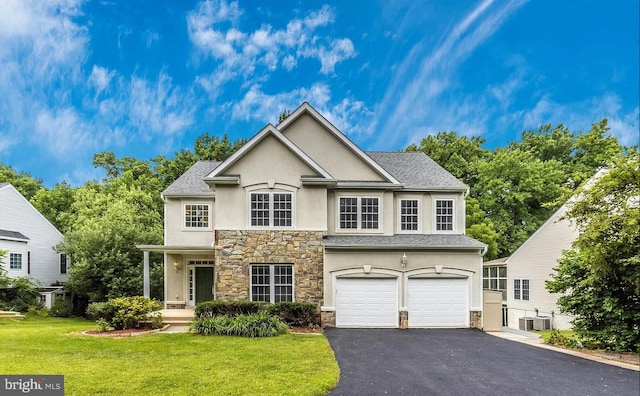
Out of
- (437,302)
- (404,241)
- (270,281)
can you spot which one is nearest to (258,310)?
(270,281)

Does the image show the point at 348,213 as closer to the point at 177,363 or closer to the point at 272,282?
the point at 272,282

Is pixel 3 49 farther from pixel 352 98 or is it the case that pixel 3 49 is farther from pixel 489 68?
pixel 489 68

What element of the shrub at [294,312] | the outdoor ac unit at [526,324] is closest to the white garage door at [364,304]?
the shrub at [294,312]

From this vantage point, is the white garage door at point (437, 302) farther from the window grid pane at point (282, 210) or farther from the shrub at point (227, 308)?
the shrub at point (227, 308)

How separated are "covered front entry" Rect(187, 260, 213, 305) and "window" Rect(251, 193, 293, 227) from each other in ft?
15.1

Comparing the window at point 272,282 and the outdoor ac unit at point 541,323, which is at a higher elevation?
the window at point 272,282

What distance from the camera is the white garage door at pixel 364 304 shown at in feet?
47.1

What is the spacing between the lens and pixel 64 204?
108 feet

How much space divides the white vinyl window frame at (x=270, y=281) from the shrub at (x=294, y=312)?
3.15 ft

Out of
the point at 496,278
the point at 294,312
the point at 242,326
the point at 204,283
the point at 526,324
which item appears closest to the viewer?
the point at 242,326

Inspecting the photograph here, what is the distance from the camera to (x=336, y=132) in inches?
644

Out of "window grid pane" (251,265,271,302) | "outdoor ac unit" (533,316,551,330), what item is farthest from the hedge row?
"outdoor ac unit" (533,316,551,330)

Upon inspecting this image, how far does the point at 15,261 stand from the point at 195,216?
14.0 metres

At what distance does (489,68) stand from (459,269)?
10407 millimetres
